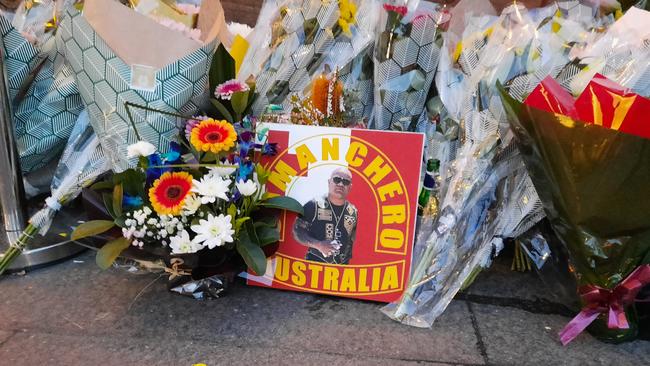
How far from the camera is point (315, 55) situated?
2.30m

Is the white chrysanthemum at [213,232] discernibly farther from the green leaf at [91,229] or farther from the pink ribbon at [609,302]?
the pink ribbon at [609,302]

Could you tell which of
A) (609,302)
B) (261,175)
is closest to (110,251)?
(261,175)

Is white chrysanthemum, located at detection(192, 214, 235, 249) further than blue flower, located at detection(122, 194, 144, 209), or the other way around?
blue flower, located at detection(122, 194, 144, 209)

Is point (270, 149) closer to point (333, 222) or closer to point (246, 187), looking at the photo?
point (246, 187)

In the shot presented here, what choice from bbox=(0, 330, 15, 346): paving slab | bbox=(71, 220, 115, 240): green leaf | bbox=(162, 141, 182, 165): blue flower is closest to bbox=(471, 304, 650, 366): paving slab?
bbox=(162, 141, 182, 165): blue flower

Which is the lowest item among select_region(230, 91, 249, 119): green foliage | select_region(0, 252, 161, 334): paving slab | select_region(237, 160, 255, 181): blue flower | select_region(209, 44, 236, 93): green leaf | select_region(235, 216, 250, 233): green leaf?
select_region(0, 252, 161, 334): paving slab

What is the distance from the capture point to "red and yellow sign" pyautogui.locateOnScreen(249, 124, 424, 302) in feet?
6.81

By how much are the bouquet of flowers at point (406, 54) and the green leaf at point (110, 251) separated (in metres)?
1.20

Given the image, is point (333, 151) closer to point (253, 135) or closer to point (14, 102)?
point (253, 135)

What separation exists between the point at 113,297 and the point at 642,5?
9.36ft

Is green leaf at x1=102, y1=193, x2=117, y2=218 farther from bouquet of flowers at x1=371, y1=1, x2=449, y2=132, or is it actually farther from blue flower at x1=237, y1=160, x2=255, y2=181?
bouquet of flowers at x1=371, y1=1, x2=449, y2=132

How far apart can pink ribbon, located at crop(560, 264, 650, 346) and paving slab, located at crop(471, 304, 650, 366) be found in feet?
0.21

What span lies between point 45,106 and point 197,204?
4.01ft

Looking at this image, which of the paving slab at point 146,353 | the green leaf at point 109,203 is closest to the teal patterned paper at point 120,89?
the green leaf at point 109,203
